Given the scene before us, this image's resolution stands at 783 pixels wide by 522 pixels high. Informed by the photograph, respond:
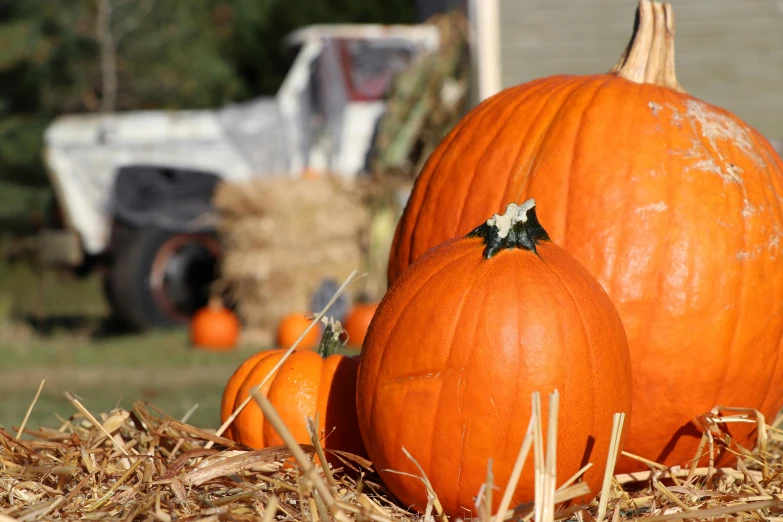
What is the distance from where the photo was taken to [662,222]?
7.31 feet

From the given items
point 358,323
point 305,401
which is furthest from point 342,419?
point 358,323

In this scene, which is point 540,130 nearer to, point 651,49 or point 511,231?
point 651,49

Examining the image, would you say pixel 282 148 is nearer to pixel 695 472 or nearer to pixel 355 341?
pixel 355 341

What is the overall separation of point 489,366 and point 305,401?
0.59 m

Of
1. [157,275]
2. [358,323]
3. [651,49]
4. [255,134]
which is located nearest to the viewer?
[651,49]

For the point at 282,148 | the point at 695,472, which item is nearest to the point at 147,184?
the point at 282,148

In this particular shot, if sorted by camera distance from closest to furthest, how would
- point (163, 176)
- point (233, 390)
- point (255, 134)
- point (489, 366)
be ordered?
point (489, 366) < point (233, 390) < point (163, 176) < point (255, 134)

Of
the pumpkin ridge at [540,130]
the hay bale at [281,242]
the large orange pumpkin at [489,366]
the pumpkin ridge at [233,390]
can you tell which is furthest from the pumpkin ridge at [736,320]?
the hay bale at [281,242]

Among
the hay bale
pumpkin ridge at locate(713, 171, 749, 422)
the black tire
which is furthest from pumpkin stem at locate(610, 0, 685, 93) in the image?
the black tire

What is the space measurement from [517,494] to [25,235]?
14.6m

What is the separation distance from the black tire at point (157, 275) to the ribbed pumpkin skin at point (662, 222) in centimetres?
600

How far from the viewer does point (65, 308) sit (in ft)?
40.5

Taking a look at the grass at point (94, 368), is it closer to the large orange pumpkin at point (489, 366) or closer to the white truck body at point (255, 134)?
the white truck body at point (255, 134)

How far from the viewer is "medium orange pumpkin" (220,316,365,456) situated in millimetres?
2182
